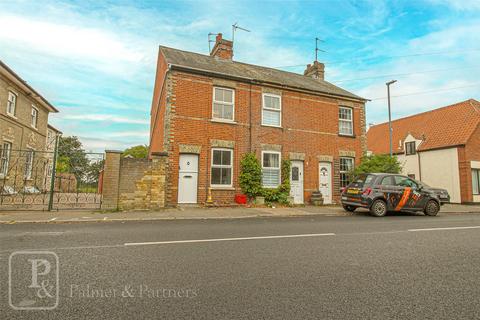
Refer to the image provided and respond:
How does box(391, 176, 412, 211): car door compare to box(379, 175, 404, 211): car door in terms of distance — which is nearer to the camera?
box(379, 175, 404, 211): car door

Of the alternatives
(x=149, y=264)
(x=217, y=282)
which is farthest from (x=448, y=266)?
(x=149, y=264)

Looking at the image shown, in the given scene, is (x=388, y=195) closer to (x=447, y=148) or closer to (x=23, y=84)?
(x=447, y=148)

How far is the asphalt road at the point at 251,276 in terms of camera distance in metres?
2.81

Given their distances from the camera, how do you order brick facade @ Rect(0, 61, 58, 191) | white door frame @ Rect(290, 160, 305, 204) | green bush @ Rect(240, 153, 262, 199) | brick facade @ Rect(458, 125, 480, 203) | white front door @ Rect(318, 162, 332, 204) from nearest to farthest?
green bush @ Rect(240, 153, 262, 199), white door frame @ Rect(290, 160, 305, 204), brick facade @ Rect(0, 61, 58, 191), white front door @ Rect(318, 162, 332, 204), brick facade @ Rect(458, 125, 480, 203)

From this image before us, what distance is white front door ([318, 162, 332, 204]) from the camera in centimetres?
1688

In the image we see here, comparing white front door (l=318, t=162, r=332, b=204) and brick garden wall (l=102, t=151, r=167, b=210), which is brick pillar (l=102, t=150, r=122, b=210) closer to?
brick garden wall (l=102, t=151, r=167, b=210)

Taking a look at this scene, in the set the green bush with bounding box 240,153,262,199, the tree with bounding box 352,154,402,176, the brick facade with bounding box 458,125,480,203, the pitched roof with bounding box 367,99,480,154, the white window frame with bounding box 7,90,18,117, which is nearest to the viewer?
the green bush with bounding box 240,153,262,199

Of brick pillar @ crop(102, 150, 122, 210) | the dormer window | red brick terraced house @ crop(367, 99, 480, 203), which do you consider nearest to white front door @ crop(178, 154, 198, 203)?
brick pillar @ crop(102, 150, 122, 210)

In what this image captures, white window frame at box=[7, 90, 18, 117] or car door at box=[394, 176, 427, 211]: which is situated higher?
white window frame at box=[7, 90, 18, 117]

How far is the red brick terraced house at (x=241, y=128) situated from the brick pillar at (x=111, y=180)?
2.26 meters

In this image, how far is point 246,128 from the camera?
15352 millimetres

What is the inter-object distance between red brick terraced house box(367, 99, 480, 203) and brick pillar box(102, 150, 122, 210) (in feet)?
78.3

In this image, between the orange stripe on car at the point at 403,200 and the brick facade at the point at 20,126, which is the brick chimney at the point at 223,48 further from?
the orange stripe on car at the point at 403,200

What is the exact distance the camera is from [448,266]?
442 centimetres
